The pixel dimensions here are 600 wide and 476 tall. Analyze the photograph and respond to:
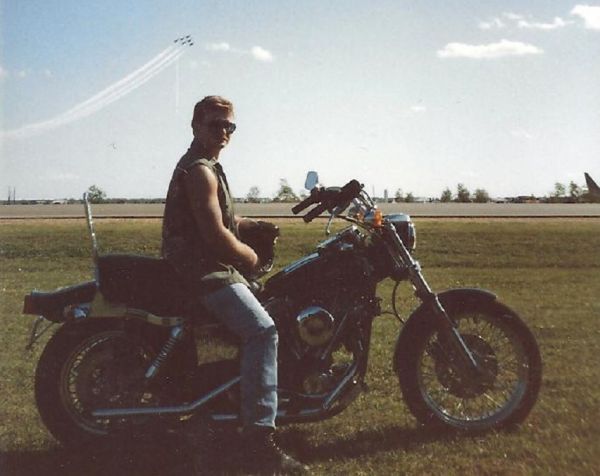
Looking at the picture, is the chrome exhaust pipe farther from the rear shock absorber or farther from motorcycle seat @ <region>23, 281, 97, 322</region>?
motorcycle seat @ <region>23, 281, 97, 322</region>

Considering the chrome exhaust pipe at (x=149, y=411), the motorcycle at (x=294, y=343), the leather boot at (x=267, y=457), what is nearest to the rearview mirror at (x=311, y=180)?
the motorcycle at (x=294, y=343)

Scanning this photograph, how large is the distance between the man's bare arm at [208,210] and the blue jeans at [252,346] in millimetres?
266

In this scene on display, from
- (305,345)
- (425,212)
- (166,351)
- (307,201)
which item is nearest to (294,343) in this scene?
(305,345)

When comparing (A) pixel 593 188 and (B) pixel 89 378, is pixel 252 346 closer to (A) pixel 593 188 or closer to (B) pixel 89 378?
(B) pixel 89 378

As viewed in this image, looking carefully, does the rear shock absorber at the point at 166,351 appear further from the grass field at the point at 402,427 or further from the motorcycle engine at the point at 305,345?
the motorcycle engine at the point at 305,345

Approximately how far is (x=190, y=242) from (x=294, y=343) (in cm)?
97

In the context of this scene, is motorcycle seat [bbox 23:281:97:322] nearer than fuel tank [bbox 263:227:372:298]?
Yes

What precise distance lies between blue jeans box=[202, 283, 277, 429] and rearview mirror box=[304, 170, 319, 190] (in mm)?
809

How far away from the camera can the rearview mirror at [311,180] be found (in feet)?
15.0

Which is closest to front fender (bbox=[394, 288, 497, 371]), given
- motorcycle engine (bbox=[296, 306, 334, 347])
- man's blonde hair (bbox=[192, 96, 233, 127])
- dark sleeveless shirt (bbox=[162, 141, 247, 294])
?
motorcycle engine (bbox=[296, 306, 334, 347])

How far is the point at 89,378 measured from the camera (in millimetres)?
4496

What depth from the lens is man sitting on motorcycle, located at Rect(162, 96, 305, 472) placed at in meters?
4.26

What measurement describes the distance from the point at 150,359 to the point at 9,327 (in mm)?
5556

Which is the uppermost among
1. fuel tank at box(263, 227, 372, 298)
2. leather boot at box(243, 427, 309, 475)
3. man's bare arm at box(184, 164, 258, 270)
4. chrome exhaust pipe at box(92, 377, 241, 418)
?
man's bare arm at box(184, 164, 258, 270)
